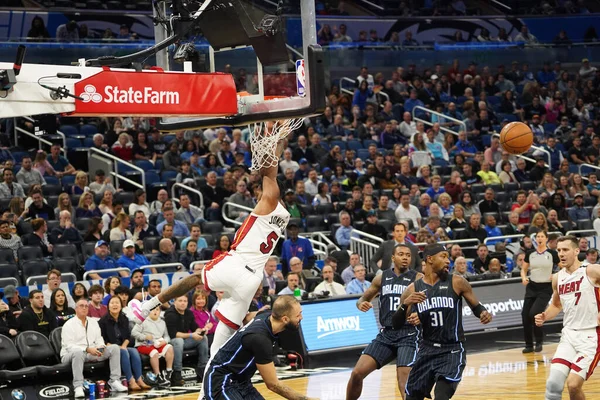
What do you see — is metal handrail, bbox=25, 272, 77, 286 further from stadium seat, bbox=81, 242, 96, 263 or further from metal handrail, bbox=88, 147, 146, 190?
metal handrail, bbox=88, 147, 146, 190

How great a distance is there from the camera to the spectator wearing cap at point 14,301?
14.5m

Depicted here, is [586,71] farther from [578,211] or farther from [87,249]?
[87,249]

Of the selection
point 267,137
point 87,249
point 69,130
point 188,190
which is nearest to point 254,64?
point 267,137

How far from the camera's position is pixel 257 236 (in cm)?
920

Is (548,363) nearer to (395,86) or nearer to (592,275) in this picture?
(592,275)

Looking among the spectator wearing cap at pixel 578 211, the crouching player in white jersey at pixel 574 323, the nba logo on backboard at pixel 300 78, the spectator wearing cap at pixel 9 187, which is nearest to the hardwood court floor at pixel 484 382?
the crouching player in white jersey at pixel 574 323

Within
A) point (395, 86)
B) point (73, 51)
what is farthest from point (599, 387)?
point (395, 86)

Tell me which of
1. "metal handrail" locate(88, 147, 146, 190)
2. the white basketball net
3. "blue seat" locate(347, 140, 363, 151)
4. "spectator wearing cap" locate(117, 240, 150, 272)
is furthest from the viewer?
"blue seat" locate(347, 140, 363, 151)

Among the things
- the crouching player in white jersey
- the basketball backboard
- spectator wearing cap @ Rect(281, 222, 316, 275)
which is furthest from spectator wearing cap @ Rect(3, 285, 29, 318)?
the crouching player in white jersey

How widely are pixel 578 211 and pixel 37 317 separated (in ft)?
42.0

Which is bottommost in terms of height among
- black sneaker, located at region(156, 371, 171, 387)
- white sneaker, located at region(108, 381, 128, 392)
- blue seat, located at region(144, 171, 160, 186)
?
black sneaker, located at region(156, 371, 171, 387)

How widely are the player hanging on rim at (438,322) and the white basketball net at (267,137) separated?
5.85 feet

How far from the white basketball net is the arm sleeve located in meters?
2.11

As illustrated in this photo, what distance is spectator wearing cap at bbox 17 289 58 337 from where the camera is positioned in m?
14.2
